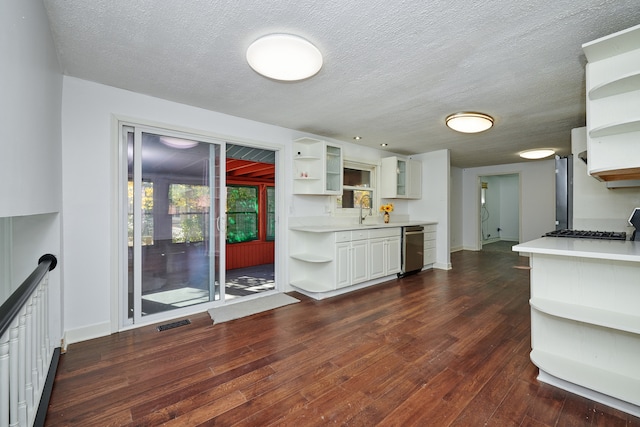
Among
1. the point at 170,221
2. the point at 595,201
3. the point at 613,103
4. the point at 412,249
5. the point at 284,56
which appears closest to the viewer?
the point at 613,103

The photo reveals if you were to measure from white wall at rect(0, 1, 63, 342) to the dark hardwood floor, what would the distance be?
0.81 meters

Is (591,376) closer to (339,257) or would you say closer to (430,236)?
(339,257)

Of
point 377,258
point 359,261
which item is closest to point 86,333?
point 359,261

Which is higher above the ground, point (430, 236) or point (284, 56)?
point (284, 56)

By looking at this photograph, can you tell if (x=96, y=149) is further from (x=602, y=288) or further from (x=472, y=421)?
(x=602, y=288)

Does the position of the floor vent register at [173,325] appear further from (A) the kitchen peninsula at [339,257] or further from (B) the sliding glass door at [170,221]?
(A) the kitchen peninsula at [339,257]

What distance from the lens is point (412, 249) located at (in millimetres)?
4812

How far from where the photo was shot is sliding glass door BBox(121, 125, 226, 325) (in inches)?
110

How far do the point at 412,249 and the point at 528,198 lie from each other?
4.23 metres

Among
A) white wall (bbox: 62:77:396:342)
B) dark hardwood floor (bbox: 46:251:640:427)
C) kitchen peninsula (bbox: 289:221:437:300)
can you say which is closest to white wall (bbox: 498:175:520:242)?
kitchen peninsula (bbox: 289:221:437:300)

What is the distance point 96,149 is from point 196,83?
110cm

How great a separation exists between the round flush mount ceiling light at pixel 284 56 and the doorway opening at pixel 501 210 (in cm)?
874

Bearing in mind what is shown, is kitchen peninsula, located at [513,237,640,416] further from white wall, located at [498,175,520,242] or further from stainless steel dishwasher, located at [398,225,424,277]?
white wall, located at [498,175,520,242]

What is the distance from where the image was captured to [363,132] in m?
4.15
